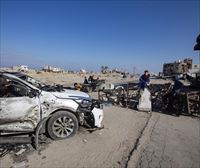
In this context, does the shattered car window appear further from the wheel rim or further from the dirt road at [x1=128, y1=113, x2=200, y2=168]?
the dirt road at [x1=128, y1=113, x2=200, y2=168]

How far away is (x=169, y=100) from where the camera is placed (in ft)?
36.8

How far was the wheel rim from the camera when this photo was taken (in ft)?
20.5

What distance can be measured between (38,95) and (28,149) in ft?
4.70

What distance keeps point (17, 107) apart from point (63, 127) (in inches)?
54.4

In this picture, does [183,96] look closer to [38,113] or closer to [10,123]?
[38,113]

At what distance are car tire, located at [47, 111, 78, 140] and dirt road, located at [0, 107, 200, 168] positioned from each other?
0.65 feet

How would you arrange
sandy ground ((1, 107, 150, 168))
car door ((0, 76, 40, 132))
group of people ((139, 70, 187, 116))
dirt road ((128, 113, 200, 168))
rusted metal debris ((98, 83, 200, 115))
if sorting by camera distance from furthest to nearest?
group of people ((139, 70, 187, 116)) → rusted metal debris ((98, 83, 200, 115)) → car door ((0, 76, 40, 132)) → dirt road ((128, 113, 200, 168)) → sandy ground ((1, 107, 150, 168))

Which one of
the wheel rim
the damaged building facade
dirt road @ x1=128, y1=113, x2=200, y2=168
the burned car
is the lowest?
dirt road @ x1=128, y1=113, x2=200, y2=168

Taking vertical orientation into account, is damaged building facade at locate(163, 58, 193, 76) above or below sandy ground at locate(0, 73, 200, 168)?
above

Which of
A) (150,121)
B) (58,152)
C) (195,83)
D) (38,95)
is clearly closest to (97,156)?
(58,152)

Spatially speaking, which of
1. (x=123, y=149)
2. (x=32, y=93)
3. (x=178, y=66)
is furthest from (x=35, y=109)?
(x=178, y=66)

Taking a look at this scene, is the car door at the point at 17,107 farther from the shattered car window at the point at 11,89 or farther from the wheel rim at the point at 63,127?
the wheel rim at the point at 63,127

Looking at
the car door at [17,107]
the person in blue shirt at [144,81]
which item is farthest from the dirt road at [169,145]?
the car door at [17,107]

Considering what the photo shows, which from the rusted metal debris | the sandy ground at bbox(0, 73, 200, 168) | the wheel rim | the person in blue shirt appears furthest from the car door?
the person in blue shirt
